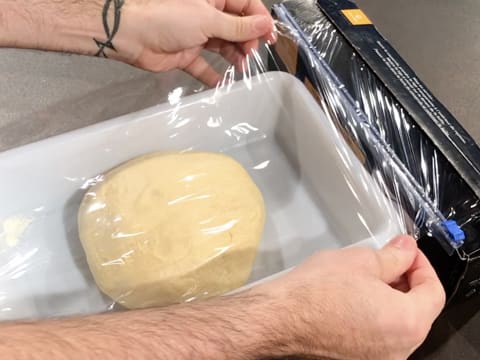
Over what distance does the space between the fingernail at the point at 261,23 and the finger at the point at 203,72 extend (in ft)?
0.33

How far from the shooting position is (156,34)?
71cm

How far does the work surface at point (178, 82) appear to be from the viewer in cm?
78

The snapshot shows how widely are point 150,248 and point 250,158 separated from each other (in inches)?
8.7

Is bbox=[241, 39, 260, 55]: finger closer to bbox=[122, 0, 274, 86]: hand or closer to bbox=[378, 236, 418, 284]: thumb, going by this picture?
bbox=[122, 0, 274, 86]: hand

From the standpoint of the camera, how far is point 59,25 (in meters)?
0.72

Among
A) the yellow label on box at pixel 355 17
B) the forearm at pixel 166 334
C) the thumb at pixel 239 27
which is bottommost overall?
the forearm at pixel 166 334

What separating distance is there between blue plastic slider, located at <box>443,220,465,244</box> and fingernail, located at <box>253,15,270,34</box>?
35 cm

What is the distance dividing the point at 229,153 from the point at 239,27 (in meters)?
0.18

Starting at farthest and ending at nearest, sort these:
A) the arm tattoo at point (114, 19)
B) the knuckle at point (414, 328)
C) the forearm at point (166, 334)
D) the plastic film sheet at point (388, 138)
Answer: the arm tattoo at point (114, 19) → the plastic film sheet at point (388, 138) → the knuckle at point (414, 328) → the forearm at point (166, 334)

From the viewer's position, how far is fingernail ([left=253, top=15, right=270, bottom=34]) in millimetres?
707

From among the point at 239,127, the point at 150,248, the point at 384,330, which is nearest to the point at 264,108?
the point at 239,127

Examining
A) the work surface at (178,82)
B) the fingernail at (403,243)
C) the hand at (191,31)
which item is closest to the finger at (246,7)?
the hand at (191,31)

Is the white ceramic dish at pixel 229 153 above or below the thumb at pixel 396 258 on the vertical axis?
below

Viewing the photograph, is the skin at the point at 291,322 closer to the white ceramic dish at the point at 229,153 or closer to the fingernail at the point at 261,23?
the white ceramic dish at the point at 229,153
